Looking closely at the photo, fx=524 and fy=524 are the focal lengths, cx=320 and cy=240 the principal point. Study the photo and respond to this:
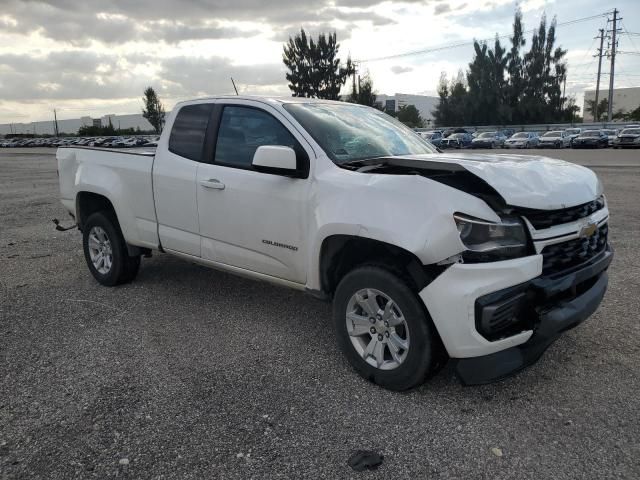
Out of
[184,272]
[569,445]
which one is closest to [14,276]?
[184,272]

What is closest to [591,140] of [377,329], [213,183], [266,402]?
[213,183]

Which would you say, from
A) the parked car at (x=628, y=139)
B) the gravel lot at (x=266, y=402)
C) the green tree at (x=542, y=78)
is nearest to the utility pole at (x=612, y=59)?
the green tree at (x=542, y=78)

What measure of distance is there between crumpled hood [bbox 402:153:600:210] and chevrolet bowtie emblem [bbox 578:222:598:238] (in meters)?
0.15

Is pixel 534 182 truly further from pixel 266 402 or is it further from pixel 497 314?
pixel 266 402

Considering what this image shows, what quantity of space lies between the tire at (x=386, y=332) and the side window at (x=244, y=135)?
1226mm

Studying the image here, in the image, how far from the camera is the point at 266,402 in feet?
10.5

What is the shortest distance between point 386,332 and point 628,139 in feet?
124

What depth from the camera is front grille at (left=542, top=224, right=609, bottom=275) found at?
2977 mm

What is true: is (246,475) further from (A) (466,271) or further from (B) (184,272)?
(B) (184,272)

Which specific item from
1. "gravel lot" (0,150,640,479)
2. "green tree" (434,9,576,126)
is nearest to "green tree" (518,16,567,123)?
"green tree" (434,9,576,126)

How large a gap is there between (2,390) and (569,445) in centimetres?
341

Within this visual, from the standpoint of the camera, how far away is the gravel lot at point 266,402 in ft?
8.58

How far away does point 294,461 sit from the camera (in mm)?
2635

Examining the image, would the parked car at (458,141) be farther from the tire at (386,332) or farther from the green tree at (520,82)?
the tire at (386,332)
